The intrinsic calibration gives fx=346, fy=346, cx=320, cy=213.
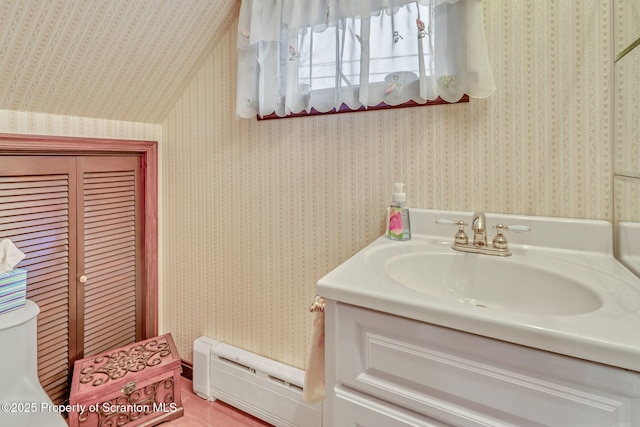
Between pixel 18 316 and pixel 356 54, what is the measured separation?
5.30 ft

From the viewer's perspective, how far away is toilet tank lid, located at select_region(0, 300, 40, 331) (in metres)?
1.27

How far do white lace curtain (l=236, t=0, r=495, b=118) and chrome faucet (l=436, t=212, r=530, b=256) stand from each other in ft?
1.34

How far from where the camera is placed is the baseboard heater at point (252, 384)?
1475mm

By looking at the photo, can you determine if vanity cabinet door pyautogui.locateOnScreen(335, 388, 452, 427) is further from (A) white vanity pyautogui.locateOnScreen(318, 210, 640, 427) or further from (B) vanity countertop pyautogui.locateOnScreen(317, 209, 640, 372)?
(B) vanity countertop pyautogui.locateOnScreen(317, 209, 640, 372)

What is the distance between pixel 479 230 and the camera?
1.03 m

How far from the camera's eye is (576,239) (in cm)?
100

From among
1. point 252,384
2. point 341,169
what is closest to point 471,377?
point 341,169

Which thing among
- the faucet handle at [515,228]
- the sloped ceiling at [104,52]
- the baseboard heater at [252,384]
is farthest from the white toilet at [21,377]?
the faucet handle at [515,228]

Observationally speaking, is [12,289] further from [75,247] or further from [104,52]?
[104,52]

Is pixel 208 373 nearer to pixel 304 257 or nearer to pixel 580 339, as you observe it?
pixel 304 257

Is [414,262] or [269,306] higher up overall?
[414,262]

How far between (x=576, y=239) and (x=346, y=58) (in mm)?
965

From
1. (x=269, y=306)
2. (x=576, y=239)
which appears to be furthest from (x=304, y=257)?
(x=576, y=239)

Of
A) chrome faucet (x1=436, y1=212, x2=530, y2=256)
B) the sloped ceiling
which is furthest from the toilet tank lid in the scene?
chrome faucet (x1=436, y1=212, x2=530, y2=256)
